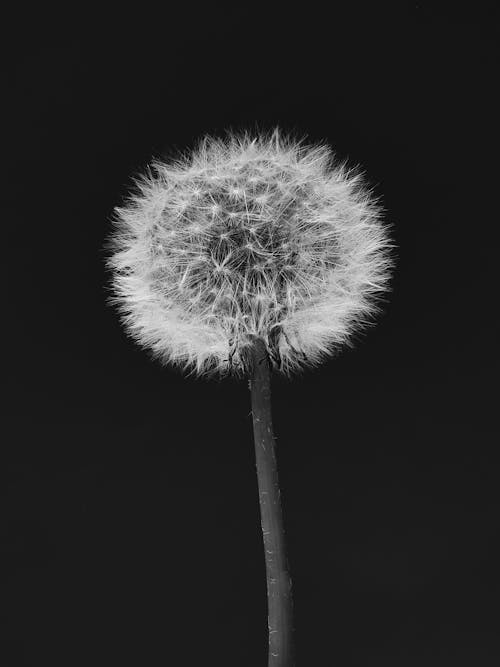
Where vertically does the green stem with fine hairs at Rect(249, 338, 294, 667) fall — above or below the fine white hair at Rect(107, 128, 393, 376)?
below

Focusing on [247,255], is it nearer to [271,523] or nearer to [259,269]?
[259,269]

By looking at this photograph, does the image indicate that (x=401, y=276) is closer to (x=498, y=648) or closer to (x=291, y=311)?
(x=291, y=311)

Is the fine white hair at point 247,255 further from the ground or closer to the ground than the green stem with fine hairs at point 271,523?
further from the ground

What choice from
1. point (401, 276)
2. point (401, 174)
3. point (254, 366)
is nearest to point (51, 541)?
point (254, 366)

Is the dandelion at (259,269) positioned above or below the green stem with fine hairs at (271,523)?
above
